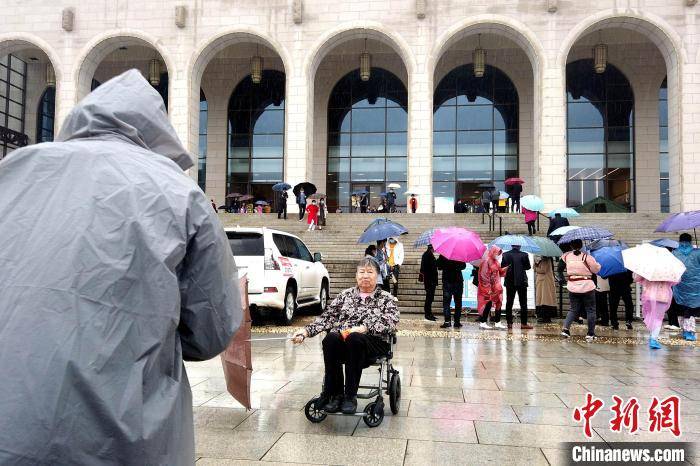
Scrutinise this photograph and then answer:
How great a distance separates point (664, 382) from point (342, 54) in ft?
94.0

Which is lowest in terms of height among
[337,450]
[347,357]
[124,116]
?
[337,450]

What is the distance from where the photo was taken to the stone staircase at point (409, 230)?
15.2 meters

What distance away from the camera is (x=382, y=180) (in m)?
32.4

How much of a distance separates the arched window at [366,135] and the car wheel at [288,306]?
69.9 ft

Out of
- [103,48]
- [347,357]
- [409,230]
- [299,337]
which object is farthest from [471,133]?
[299,337]

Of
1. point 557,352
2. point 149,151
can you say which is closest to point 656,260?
point 557,352

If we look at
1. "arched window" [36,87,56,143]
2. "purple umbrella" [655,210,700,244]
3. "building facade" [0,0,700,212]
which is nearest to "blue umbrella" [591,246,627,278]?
"purple umbrella" [655,210,700,244]

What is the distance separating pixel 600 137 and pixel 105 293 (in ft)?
110

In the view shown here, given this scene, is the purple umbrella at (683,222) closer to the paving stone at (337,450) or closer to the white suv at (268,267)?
the white suv at (268,267)

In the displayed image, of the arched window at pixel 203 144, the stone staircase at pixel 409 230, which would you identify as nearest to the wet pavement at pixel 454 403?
the stone staircase at pixel 409 230

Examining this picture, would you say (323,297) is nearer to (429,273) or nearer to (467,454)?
(429,273)

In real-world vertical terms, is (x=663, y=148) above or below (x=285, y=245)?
above

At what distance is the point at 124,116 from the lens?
1.83 m

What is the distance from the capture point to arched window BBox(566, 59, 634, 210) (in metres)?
30.8
